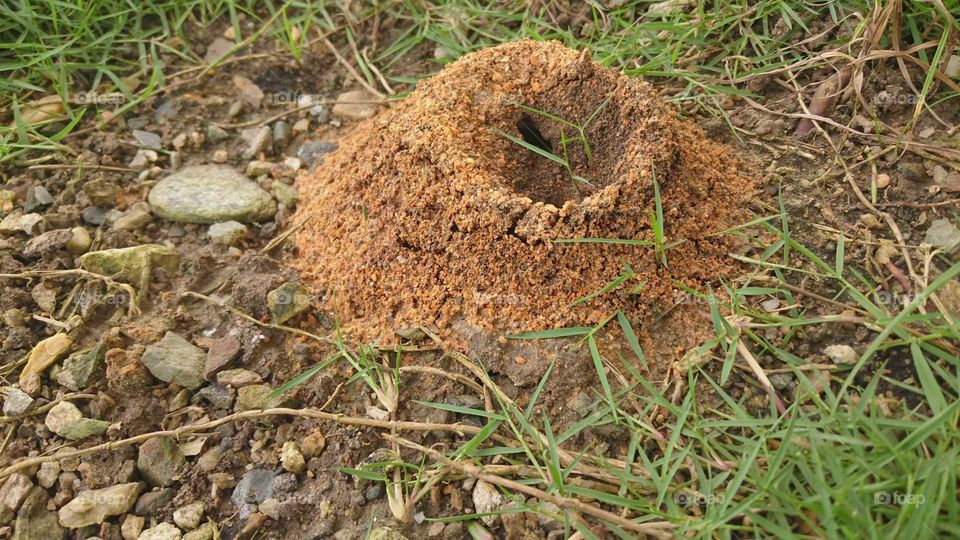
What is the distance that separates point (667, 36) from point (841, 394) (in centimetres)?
147

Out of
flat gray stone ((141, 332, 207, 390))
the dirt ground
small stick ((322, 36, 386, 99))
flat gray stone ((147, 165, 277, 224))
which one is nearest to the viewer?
the dirt ground

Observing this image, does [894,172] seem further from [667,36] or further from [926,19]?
[667,36]

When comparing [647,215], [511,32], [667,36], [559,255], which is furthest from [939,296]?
[511,32]

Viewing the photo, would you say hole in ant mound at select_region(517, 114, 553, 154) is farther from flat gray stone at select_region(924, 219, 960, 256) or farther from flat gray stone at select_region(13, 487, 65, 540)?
flat gray stone at select_region(13, 487, 65, 540)

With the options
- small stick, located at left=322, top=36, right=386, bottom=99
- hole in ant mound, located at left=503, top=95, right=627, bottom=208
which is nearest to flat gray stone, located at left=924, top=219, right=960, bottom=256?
hole in ant mound, located at left=503, top=95, right=627, bottom=208

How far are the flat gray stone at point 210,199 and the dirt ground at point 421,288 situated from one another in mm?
88

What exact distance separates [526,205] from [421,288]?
0.40 m

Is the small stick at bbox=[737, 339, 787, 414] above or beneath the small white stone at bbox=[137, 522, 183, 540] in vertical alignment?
above

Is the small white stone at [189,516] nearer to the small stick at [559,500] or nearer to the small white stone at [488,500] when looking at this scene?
the small stick at [559,500]

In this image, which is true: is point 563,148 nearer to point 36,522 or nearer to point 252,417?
point 252,417

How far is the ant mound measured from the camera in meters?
1.95

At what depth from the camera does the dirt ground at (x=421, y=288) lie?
189 cm

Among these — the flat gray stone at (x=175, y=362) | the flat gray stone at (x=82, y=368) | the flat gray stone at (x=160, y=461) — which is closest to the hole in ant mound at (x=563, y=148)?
the flat gray stone at (x=175, y=362)

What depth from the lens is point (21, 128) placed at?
2.78 metres
